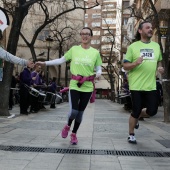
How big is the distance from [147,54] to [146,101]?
0.81m

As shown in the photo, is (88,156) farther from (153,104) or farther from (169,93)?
(169,93)

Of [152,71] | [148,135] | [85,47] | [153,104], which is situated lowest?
[148,135]

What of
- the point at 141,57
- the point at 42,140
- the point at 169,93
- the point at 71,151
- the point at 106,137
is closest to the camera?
the point at 71,151

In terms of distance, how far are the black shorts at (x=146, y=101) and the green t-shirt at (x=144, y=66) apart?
0.09 m

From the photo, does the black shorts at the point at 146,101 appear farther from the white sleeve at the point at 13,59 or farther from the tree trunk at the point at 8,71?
the tree trunk at the point at 8,71

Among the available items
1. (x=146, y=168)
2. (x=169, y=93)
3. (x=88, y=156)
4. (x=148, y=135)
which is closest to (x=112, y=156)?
(x=88, y=156)

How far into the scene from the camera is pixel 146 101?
6285mm

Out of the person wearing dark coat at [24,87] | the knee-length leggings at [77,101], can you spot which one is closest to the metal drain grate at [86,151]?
the knee-length leggings at [77,101]

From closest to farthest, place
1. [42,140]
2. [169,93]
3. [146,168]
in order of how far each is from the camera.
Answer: [146,168], [42,140], [169,93]

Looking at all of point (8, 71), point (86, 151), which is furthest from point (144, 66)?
point (8, 71)

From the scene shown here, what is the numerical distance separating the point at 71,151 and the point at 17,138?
58.1 inches

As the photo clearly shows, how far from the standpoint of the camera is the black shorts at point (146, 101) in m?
6.20

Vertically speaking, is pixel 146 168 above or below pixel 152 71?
below

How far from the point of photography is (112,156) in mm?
5238
